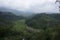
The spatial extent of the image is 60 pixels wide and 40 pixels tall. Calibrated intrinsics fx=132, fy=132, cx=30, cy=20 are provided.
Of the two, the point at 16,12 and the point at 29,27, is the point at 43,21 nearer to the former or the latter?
the point at 29,27

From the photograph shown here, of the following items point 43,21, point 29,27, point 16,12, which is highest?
point 16,12

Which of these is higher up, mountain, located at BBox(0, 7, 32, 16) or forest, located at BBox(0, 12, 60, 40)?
mountain, located at BBox(0, 7, 32, 16)

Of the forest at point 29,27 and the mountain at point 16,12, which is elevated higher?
the mountain at point 16,12

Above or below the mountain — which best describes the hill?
below

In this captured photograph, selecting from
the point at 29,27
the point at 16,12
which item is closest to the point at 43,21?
the point at 29,27

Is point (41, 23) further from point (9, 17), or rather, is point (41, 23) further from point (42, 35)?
point (9, 17)

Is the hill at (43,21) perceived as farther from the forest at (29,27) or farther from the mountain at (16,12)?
the mountain at (16,12)

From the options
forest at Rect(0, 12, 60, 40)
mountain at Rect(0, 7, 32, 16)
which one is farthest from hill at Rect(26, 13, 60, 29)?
mountain at Rect(0, 7, 32, 16)

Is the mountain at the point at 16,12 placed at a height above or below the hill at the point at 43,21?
above

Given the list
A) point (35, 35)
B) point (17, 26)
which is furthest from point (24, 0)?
point (35, 35)

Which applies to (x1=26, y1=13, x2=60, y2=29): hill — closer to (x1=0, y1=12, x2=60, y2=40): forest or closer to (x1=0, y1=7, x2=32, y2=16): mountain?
(x1=0, y1=12, x2=60, y2=40): forest

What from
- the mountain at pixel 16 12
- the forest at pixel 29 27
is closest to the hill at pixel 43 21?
the forest at pixel 29 27
